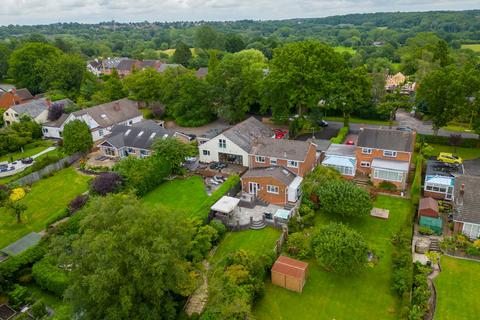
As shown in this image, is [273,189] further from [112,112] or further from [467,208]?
[112,112]

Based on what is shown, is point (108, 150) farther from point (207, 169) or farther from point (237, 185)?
point (237, 185)

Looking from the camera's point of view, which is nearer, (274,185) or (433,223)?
(433,223)

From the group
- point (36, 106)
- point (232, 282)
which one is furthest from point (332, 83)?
point (36, 106)

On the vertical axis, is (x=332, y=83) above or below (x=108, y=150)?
above

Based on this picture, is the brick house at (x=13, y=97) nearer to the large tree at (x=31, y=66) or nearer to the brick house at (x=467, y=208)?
the large tree at (x=31, y=66)

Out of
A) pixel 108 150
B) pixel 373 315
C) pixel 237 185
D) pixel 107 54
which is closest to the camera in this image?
pixel 373 315

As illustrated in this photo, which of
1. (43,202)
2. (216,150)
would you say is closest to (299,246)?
(216,150)
